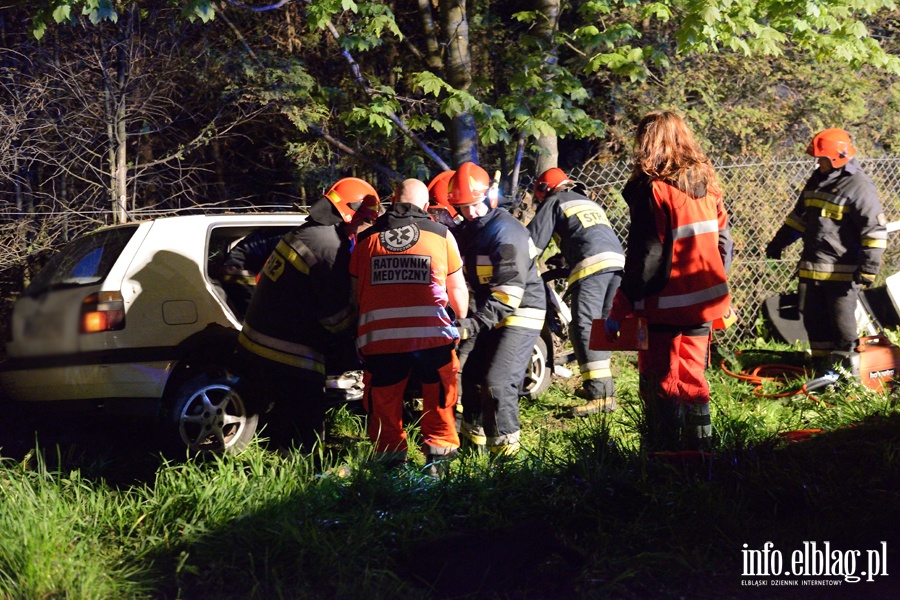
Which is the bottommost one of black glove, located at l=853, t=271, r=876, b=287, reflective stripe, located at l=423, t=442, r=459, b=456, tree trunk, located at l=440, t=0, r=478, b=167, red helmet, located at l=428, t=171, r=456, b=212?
reflective stripe, located at l=423, t=442, r=459, b=456

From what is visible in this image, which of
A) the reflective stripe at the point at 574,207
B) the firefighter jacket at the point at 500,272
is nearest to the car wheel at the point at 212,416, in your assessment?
the firefighter jacket at the point at 500,272

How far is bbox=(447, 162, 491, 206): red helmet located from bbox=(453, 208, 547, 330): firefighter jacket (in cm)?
14

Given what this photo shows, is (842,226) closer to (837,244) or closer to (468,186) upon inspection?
(837,244)

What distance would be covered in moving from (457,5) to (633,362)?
353 centimetres

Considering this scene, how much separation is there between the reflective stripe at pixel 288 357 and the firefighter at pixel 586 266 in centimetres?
208

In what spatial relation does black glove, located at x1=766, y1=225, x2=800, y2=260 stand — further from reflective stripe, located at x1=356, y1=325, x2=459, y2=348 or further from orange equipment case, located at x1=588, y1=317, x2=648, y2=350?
reflective stripe, located at x1=356, y1=325, x2=459, y2=348

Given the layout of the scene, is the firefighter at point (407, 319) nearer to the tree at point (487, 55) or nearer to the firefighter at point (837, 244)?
the tree at point (487, 55)

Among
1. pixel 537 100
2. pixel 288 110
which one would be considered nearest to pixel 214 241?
pixel 288 110

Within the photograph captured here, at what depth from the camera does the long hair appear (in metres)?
4.45

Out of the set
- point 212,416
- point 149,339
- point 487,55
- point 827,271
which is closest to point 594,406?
point 827,271

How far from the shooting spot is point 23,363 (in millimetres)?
4906

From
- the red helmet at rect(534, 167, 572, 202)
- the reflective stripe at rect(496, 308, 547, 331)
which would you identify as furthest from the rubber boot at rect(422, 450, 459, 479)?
the red helmet at rect(534, 167, 572, 202)

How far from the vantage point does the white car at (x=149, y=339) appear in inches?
192

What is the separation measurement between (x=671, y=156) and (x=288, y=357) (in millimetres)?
2292
